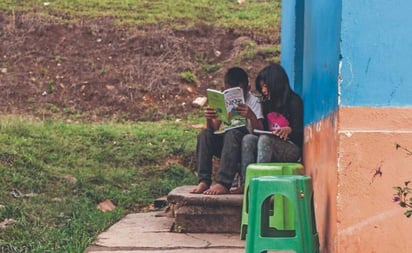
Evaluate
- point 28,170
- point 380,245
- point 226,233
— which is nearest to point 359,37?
point 380,245

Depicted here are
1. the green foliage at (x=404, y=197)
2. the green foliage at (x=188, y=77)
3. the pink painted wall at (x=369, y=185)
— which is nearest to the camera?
the green foliage at (x=404, y=197)

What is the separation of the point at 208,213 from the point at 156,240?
44 centimetres

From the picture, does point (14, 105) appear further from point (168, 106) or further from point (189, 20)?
point (189, 20)

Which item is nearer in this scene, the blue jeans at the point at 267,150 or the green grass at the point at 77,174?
the blue jeans at the point at 267,150

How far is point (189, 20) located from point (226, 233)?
9.01 metres

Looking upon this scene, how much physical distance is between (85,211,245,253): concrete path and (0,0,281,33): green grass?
27.6 feet

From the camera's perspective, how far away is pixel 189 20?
13.7 m

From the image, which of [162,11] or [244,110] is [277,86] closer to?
[244,110]

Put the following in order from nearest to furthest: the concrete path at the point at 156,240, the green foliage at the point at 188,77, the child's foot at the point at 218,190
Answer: the concrete path at the point at 156,240 < the child's foot at the point at 218,190 < the green foliage at the point at 188,77

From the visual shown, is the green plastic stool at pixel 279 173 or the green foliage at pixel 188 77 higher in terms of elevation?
the green plastic stool at pixel 279 173

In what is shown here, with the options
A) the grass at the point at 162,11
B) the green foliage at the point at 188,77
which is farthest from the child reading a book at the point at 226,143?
the grass at the point at 162,11

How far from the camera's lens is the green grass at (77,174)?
5.06 meters

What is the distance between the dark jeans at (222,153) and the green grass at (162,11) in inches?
320

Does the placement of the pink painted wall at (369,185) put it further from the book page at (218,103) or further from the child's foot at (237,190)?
the child's foot at (237,190)
